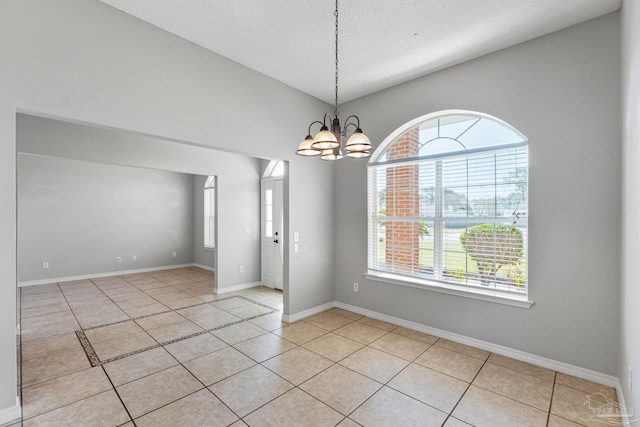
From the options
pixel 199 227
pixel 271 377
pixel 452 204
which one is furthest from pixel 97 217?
pixel 452 204

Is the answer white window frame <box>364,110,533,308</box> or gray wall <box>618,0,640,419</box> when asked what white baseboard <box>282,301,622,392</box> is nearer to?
gray wall <box>618,0,640,419</box>

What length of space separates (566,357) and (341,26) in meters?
3.84

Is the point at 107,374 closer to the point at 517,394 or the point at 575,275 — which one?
the point at 517,394

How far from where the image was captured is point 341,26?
2740mm

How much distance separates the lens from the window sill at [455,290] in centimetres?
300

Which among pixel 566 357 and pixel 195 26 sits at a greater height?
pixel 195 26

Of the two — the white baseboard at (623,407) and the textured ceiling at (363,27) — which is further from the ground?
the textured ceiling at (363,27)

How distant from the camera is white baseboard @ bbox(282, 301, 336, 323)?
160 inches

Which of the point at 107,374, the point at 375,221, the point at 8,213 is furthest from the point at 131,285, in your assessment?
the point at 375,221

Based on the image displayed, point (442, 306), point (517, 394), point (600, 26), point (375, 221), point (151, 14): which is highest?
point (151, 14)

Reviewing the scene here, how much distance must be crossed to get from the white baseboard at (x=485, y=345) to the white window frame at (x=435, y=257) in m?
0.51

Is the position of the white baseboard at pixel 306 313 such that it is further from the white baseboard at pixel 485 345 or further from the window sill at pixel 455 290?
the window sill at pixel 455 290

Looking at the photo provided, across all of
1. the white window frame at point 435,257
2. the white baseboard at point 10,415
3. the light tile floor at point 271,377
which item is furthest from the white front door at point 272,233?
the white baseboard at point 10,415

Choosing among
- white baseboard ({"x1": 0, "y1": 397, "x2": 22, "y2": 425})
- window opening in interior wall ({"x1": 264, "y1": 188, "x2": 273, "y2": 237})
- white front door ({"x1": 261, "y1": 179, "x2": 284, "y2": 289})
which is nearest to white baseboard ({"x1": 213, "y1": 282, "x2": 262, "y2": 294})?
white front door ({"x1": 261, "y1": 179, "x2": 284, "y2": 289})
